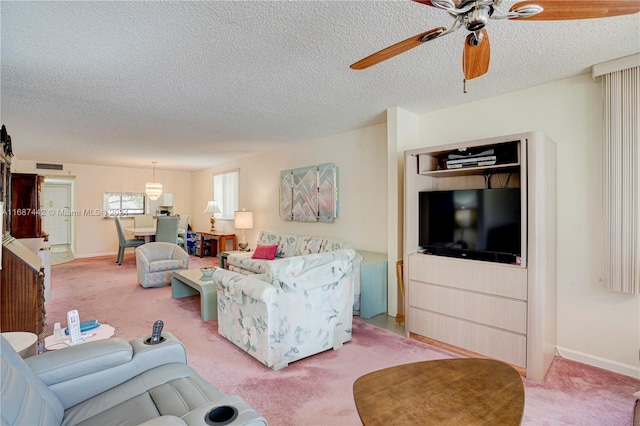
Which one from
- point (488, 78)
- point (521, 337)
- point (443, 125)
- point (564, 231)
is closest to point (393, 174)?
point (443, 125)

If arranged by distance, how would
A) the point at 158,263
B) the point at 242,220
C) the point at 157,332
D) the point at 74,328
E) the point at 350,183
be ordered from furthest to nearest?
the point at 242,220, the point at 158,263, the point at 350,183, the point at 74,328, the point at 157,332

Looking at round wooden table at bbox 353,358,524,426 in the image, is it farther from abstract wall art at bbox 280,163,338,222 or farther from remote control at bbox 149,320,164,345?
abstract wall art at bbox 280,163,338,222

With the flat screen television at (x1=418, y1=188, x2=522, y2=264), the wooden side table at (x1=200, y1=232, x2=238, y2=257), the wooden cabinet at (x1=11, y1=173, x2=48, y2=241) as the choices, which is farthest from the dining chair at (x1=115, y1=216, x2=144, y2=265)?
the flat screen television at (x1=418, y1=188, x2=522, y2=264)

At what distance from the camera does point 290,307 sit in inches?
102

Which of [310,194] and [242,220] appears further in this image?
[242,220]

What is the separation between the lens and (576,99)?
2742mm

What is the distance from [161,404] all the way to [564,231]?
10.7 feet

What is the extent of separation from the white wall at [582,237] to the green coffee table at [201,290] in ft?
11.3

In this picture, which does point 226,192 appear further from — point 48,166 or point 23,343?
point 23,343

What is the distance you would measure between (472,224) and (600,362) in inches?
58.5

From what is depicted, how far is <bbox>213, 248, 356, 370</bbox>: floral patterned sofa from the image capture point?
8.23 feet

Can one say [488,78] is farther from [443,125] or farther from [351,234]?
[351,234]

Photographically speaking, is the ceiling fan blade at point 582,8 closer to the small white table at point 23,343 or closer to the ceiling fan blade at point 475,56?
the ceiling fan blade at point 475,56

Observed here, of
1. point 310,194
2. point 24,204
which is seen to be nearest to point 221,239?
point 310,194
